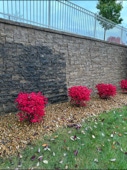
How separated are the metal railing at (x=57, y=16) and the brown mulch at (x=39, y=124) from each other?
6.58 ft

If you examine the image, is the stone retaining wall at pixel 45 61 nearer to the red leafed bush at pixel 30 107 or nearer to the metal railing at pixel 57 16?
the metal railing at pixel 57 16

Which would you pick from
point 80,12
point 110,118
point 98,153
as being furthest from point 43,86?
point 80,12

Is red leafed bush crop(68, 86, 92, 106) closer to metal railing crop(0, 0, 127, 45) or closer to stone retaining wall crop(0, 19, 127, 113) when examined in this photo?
stone retaining wall crop(0, 19, 127, 113)

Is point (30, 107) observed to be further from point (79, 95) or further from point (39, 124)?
point (79, 95)

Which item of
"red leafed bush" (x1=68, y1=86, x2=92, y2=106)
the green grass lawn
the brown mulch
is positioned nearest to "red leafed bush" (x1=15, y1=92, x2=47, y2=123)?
the brown mulch

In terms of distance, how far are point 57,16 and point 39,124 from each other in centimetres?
293

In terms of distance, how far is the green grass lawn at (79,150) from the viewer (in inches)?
83.3

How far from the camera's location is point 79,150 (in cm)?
239

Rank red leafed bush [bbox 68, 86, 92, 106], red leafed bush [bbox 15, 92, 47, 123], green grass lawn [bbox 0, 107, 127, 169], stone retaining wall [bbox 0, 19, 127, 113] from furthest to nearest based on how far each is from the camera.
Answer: red leafed bush [bbox 68, 86, 92, 106]
stone retaining wall [bbox 0, 19, 127, 113]
red leafed bush [bbox 15, 92, 47, 123]
green grass lawn [bbox 0, 107, 127, 169]

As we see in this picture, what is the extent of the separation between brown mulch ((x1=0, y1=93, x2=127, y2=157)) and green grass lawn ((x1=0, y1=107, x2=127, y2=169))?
0.46ft

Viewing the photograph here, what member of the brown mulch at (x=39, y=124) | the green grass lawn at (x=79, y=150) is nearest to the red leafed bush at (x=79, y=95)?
the brown mulch at (x=39, y=124)

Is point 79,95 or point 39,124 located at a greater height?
point 79,95

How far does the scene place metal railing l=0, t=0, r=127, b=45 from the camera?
3591 millimetres

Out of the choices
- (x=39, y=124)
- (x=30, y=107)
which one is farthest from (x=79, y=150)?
(x=30, y=107)
